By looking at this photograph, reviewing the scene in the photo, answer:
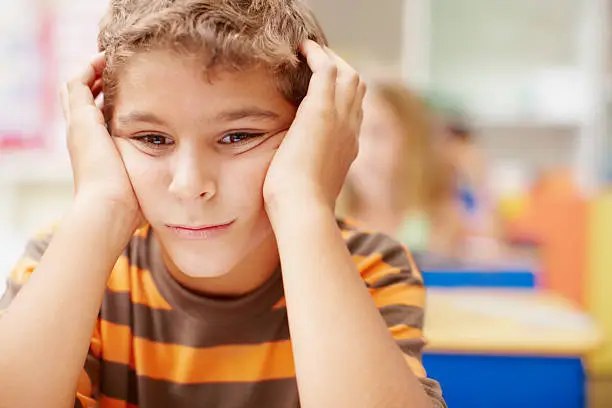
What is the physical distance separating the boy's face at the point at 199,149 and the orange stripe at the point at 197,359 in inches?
4.7

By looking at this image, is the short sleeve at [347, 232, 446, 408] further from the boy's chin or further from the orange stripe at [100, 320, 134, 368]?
the orange stripe at [100, 320, 134, 368]

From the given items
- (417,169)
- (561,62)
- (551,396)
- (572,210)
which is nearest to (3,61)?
(417,169)

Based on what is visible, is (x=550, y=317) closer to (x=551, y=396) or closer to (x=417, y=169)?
A: (x=551, y=396)

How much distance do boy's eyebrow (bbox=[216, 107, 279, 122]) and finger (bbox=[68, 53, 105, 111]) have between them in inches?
7.6

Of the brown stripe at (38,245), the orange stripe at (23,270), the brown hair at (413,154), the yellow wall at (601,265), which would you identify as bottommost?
the yellow wall at (601,265)

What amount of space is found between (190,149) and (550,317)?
1081 millimetres

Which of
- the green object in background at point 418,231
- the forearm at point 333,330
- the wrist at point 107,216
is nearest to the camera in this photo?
the forearm at point 333,330

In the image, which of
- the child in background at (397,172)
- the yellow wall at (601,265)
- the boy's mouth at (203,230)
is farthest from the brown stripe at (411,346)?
the yellow wall at (601,265)

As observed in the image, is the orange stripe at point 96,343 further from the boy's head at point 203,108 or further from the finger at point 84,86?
the finger at point 84,86

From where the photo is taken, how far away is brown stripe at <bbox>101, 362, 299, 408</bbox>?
87 centimetres

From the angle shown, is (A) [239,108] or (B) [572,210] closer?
(A) [239,108]

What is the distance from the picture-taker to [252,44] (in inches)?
29.8

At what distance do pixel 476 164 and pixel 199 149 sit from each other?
9.40ft

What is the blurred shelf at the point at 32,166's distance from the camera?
2219mm
